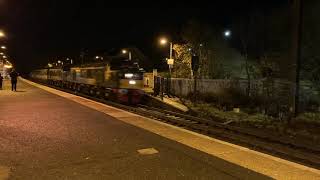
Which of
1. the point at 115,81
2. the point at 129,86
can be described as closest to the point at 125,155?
the point at 129,86

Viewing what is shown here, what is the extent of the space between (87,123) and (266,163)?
24.4ft

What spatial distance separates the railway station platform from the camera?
7301mm

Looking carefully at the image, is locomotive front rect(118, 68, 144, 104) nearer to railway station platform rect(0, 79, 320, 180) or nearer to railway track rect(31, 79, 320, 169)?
railway track rect(31, 79, 320, 169)

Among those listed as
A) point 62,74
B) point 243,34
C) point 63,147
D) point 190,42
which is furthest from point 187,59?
point 63,147

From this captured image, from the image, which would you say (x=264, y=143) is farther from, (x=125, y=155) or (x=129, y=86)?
(x=129, y=86)

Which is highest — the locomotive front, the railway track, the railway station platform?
the locomotive front

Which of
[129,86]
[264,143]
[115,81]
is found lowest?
[264,143]

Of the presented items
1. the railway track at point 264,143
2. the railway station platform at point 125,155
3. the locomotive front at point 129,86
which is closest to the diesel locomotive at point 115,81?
the locomotive front at point 129,86

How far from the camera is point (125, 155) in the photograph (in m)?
8.77

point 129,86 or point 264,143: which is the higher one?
point 129,86

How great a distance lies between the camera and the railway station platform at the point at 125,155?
730 cm

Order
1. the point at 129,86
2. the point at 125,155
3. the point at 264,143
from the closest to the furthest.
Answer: the point at 125,155, the point at 264,143, the point at 129,86

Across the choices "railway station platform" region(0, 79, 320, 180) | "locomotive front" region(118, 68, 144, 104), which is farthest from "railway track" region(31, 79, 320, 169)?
"locomotive front" region(118, 68, 144, 104)

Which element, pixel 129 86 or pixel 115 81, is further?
pixel 115 81
